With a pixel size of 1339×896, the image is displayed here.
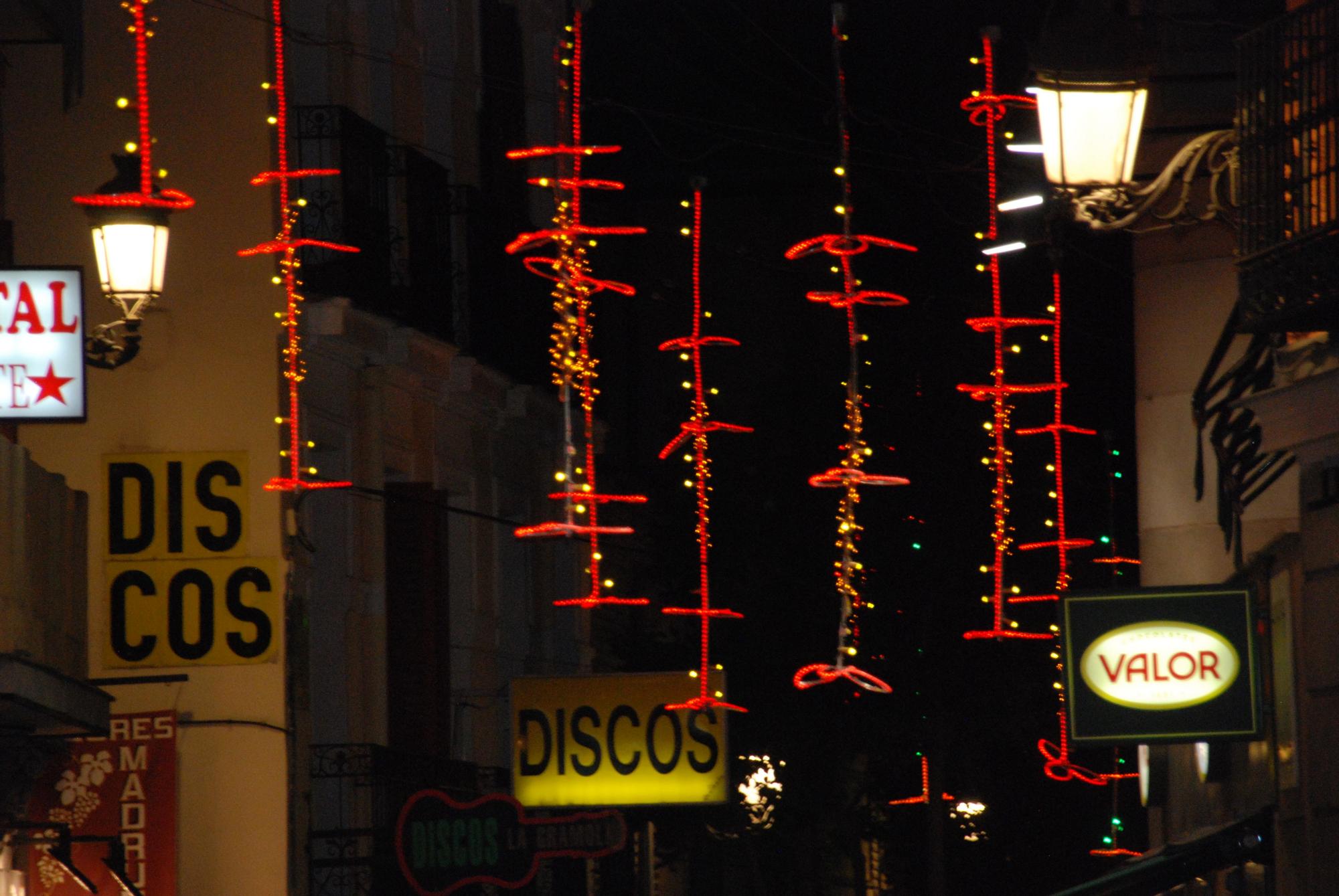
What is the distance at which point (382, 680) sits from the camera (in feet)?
59.1

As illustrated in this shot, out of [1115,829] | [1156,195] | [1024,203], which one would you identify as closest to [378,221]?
[1115,829]

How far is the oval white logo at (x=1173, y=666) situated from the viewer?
33.4 ft

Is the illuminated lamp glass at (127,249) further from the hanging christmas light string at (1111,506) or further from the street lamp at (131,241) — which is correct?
the hanging christmas light string at (1111,506)

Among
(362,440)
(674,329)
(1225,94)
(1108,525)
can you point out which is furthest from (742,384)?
(1225,94)

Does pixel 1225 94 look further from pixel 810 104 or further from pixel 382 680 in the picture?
pixel 810 104

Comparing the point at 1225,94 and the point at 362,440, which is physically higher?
the point at 1225,94

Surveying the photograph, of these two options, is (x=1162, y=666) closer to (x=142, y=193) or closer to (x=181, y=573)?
(x=142, y=193)

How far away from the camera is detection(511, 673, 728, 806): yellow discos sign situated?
17.0 meters

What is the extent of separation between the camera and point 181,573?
15164 mm

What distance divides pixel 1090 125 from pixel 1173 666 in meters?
2.70

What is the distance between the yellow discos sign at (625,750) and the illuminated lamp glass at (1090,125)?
8972 millimetres

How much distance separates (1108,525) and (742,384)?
7.41m

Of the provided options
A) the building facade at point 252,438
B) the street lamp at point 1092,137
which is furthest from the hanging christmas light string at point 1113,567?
the street lamp at point 1092,137

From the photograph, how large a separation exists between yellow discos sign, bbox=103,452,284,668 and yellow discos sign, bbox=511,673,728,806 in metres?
2.57
